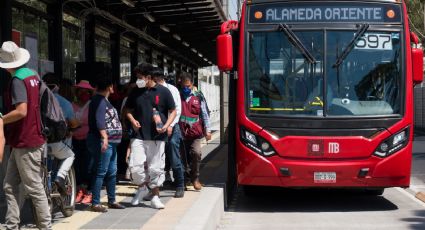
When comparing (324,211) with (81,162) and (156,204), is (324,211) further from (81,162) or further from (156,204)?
(81,162)

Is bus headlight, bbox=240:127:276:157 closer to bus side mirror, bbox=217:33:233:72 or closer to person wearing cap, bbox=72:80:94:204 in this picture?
bus side mirror, bbox=217:33:233:72

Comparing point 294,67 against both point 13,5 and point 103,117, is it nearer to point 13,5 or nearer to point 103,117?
point 103,117

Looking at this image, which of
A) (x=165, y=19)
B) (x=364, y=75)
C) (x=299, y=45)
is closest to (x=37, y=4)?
(x=299, y=45)

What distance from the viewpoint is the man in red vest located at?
412 inches

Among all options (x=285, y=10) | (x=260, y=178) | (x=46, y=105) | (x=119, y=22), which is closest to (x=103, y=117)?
(x=46, y=105)

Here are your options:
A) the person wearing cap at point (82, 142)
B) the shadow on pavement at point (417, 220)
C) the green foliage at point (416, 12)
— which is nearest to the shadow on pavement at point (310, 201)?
the shadow on pavement at point (417, 220)

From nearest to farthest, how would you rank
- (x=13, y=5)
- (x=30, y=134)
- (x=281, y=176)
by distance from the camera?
1. (x=30, y=134)
2. (x=281, y=176)
3. (x=13, y=5)

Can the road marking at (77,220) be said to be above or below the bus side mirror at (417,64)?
below

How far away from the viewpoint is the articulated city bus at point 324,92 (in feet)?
31.3

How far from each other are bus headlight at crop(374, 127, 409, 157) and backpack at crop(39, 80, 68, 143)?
453 cm

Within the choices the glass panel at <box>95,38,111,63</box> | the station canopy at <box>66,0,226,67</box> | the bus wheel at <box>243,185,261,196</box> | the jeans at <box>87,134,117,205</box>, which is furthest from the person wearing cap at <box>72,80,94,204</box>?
the glass panel at <box>95,38,111,63</box>

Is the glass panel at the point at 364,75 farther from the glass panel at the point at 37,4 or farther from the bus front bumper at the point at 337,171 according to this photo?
the glass panel at the point at 37,4

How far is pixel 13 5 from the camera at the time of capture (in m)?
10.7

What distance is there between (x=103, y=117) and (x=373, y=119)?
12.3 ft
